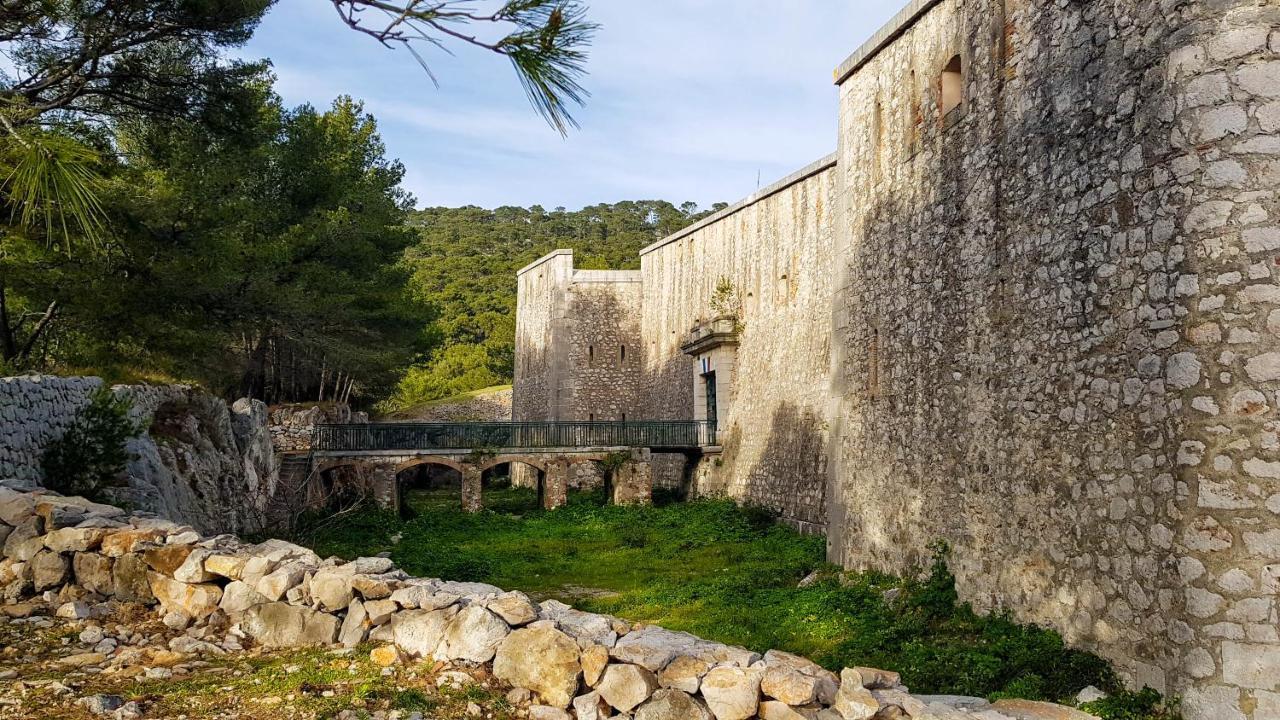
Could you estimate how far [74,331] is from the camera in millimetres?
13539

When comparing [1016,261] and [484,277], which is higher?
[484,277]

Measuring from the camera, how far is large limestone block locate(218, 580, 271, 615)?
5848 millimetres

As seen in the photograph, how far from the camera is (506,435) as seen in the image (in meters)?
23.7

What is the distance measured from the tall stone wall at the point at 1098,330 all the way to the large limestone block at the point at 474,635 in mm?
3872

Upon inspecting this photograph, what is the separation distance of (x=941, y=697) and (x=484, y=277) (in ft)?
173

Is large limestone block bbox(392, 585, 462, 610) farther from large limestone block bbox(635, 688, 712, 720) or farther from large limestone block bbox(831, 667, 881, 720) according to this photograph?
large limestone block bbox(831, 667, 881, 720)

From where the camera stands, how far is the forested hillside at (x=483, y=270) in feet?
155

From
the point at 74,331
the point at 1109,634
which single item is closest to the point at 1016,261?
the point at 1109,634

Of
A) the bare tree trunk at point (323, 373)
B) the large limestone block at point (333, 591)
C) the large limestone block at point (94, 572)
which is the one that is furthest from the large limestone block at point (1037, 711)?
the bare tree trunk at point (323, 373)

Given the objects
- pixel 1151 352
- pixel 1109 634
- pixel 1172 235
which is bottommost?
pixel 1109 634

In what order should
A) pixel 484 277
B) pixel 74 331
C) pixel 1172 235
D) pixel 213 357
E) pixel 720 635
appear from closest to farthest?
pixel 1172 235, pixel 720 635, pixel 74 331, pixel 213 357, pixel 484 277

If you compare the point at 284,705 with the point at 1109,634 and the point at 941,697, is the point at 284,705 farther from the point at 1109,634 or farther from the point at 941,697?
the point at 1109,634

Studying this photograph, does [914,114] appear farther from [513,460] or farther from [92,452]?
[513,460]

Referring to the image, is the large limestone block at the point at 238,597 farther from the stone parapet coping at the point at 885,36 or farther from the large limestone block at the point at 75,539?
the stone parapet coping at the point at 885,36
